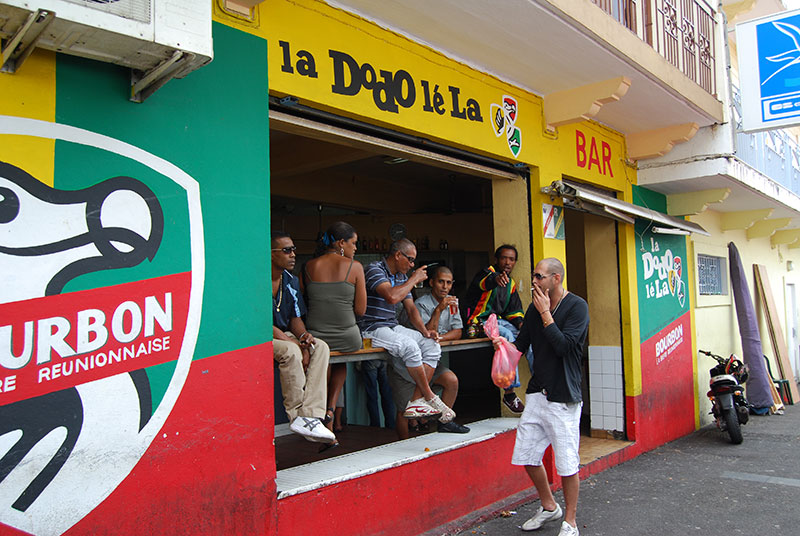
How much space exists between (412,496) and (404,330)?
1.40 m

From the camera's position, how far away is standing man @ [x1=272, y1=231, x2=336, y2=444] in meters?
4.20

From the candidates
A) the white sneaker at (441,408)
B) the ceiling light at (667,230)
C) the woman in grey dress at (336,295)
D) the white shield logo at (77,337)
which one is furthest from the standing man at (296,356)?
the ceiling light at (667,230)

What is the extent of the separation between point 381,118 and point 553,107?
2.55 m

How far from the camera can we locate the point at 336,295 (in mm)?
4789

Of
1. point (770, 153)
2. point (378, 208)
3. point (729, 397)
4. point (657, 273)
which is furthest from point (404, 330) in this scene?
point (770, 153)

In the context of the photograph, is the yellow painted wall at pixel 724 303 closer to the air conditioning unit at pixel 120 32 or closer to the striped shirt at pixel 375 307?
the striped shirt at pixel 375 307

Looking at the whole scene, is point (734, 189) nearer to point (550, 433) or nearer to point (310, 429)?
point (550, 433)

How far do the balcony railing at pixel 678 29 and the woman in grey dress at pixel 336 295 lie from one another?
10.8 ft

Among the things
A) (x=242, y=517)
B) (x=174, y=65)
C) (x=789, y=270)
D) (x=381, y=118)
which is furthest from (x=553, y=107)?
(x=789, y=270)

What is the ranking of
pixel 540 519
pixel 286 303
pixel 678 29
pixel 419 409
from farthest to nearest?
pixel 678 29 → pixel 419 409 → pixel 540 519 → pixel 286 303

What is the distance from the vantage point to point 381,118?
4.73 m

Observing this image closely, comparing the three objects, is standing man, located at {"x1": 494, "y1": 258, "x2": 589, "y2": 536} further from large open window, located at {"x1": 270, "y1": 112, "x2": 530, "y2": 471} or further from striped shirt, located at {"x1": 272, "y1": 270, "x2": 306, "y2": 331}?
striped shirt, located at {"x1": 272, "y1": 270, "x2": 306, "y2": 331}

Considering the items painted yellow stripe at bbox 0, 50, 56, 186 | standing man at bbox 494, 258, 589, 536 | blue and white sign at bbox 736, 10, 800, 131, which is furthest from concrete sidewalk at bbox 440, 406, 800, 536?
blue and white sign at bbox 736, 10, 800, 131

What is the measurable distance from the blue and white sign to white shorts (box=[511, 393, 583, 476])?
16.6 feet
